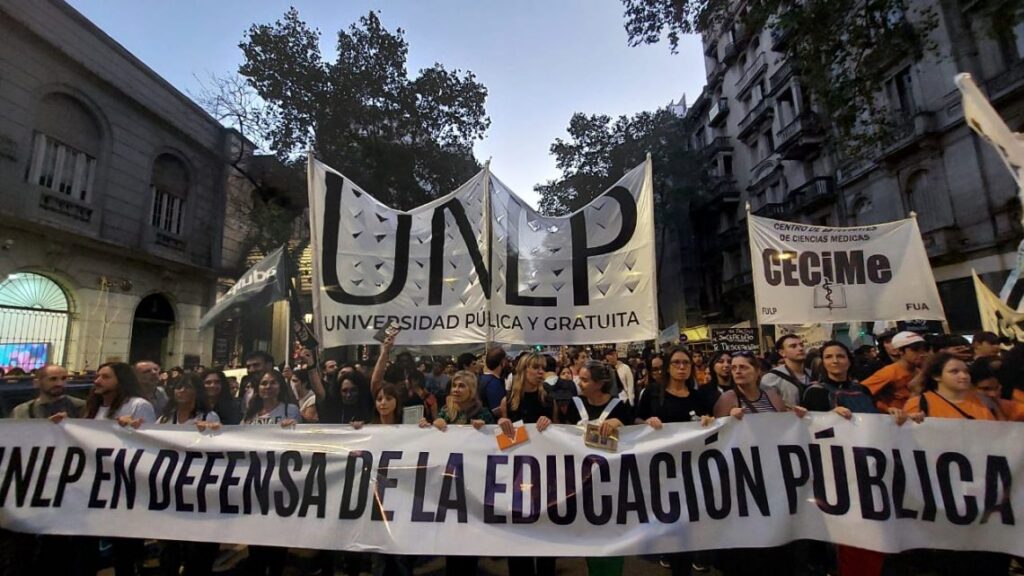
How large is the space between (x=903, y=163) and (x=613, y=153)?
16327mm

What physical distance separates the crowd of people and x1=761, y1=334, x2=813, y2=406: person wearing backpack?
0.04ft

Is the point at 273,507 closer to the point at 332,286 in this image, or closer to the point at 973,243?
the point at 332,286

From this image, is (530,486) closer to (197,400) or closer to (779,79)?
(197,400)

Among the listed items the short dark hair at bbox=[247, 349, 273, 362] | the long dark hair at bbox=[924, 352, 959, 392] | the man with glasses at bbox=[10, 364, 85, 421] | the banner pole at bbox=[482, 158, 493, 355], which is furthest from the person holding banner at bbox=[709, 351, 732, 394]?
the man with glasses at bbox=[10, 364, 85, 421]

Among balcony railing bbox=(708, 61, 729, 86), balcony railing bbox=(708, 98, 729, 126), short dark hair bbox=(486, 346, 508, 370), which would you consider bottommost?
short dark hair bbox=(486, 346, 508, 370)

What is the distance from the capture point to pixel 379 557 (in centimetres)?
380

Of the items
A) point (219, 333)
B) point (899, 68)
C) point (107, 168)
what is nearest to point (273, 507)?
point (107, 168)

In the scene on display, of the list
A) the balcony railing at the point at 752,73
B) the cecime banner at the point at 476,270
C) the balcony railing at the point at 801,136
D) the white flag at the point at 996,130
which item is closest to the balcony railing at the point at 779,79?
the balcony railing at the point at 752,73

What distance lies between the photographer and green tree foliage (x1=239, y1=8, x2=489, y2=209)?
58.6ft

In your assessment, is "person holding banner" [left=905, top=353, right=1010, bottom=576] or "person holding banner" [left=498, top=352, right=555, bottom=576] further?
"person holding banner" [left=498, top=352, right=555, bottom=576]

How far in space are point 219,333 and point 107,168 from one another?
6285mm

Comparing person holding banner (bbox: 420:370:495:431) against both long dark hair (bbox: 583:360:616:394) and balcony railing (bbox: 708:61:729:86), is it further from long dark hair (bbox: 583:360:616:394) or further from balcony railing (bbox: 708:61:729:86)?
balcony railing (bbox: 708:61:729:86)

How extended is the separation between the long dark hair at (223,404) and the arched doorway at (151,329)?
12.5m

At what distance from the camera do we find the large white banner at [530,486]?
→ 10.4ft
